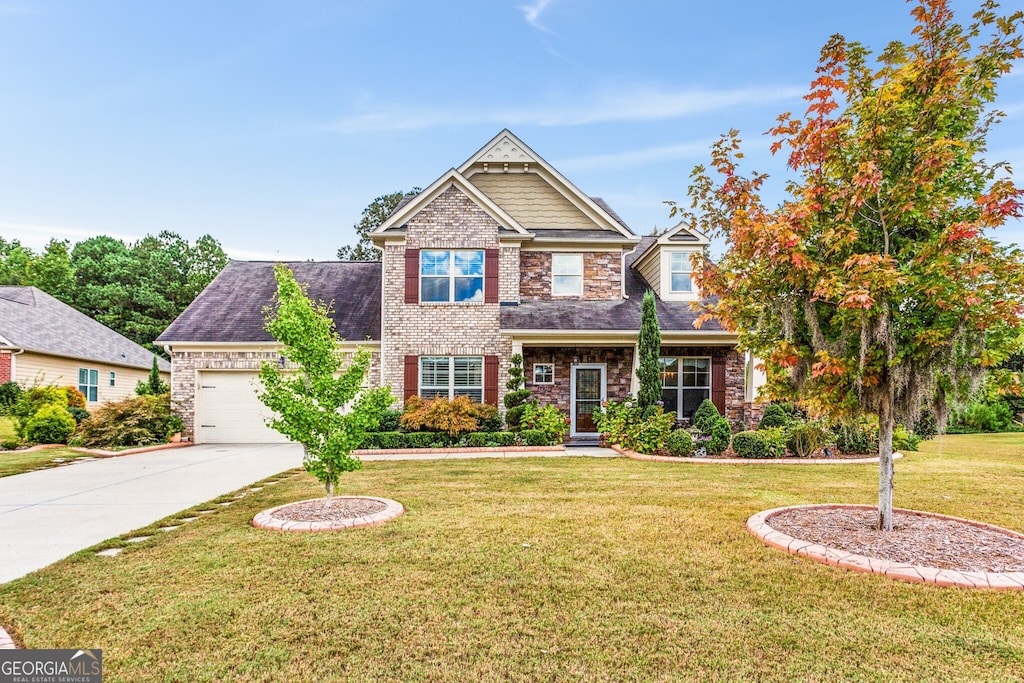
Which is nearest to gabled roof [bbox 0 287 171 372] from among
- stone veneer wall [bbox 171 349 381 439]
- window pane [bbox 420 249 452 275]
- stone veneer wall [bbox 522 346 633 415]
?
stone veneer wall [bbox 171 349 381 439]

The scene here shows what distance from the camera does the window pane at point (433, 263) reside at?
1387cm

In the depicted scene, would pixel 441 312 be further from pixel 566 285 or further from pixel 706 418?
pixel 706 418

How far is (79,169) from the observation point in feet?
69.9

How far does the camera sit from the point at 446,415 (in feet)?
40.9

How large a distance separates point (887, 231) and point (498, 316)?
31.8 feet

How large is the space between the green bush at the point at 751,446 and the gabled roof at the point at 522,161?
7108 mm

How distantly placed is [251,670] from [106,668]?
2.58 feet

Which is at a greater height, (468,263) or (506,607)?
(468,263)

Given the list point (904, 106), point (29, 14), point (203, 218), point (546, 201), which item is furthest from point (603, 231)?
point (203, 218)

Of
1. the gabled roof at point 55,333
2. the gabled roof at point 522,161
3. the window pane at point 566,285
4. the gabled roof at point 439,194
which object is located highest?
the gabled roof at point 522,161

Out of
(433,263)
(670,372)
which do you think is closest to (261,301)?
(433,263)

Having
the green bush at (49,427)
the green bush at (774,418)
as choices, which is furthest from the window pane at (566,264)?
the green bush at (49,427)

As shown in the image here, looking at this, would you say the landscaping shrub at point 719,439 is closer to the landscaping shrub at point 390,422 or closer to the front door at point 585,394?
the front door at point 585,394

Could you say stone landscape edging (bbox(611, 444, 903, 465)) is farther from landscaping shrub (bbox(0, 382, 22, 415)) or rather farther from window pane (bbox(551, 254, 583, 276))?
landscaping shrub (bbox(0, 382, 22, 415))
